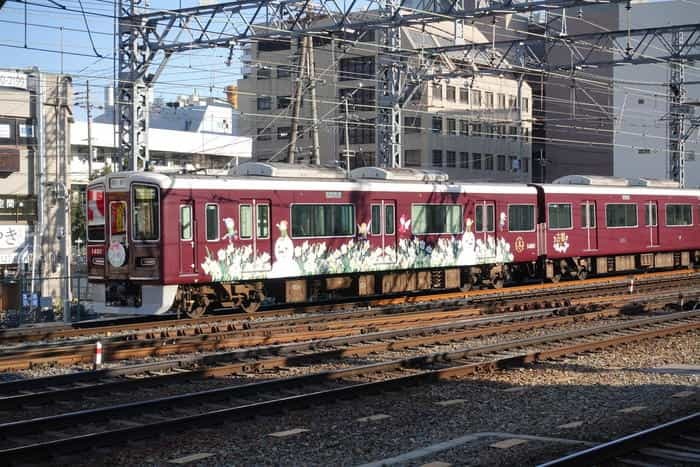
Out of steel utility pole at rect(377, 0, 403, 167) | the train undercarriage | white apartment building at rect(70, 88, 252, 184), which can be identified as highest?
white apartment building at rect(70, 88, 252, 184)

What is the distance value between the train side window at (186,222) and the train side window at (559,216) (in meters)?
12.4

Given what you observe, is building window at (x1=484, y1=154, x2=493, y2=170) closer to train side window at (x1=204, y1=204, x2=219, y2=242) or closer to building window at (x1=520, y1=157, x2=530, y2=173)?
building window at (x1=520, y1=157, x2=530, y2=173)

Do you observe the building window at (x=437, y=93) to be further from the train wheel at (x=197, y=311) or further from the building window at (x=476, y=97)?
the train wheel at (x=197, y=311)

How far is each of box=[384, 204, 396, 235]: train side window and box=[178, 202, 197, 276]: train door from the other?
5572 millimetres

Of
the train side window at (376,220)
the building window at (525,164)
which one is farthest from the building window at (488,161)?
the train side window at (376,220)

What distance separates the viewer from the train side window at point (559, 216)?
28311 mm

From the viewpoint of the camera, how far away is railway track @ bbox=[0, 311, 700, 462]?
29.5 ft

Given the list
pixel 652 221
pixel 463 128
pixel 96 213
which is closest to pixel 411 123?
pixel 463 128

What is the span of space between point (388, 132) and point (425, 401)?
1908cm

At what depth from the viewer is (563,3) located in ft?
74.5

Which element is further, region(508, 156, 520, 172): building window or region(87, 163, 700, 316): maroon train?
region(508, 156, 520, 172): building window

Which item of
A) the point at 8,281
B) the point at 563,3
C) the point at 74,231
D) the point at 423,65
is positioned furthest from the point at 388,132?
the point at 74,231

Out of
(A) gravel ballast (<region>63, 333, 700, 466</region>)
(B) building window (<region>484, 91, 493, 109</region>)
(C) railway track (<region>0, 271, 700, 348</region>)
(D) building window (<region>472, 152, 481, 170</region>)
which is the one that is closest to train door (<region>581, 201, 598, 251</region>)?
(C) railway track (<region>0, 271, 700, 348</region>)

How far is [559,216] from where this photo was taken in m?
28.5
